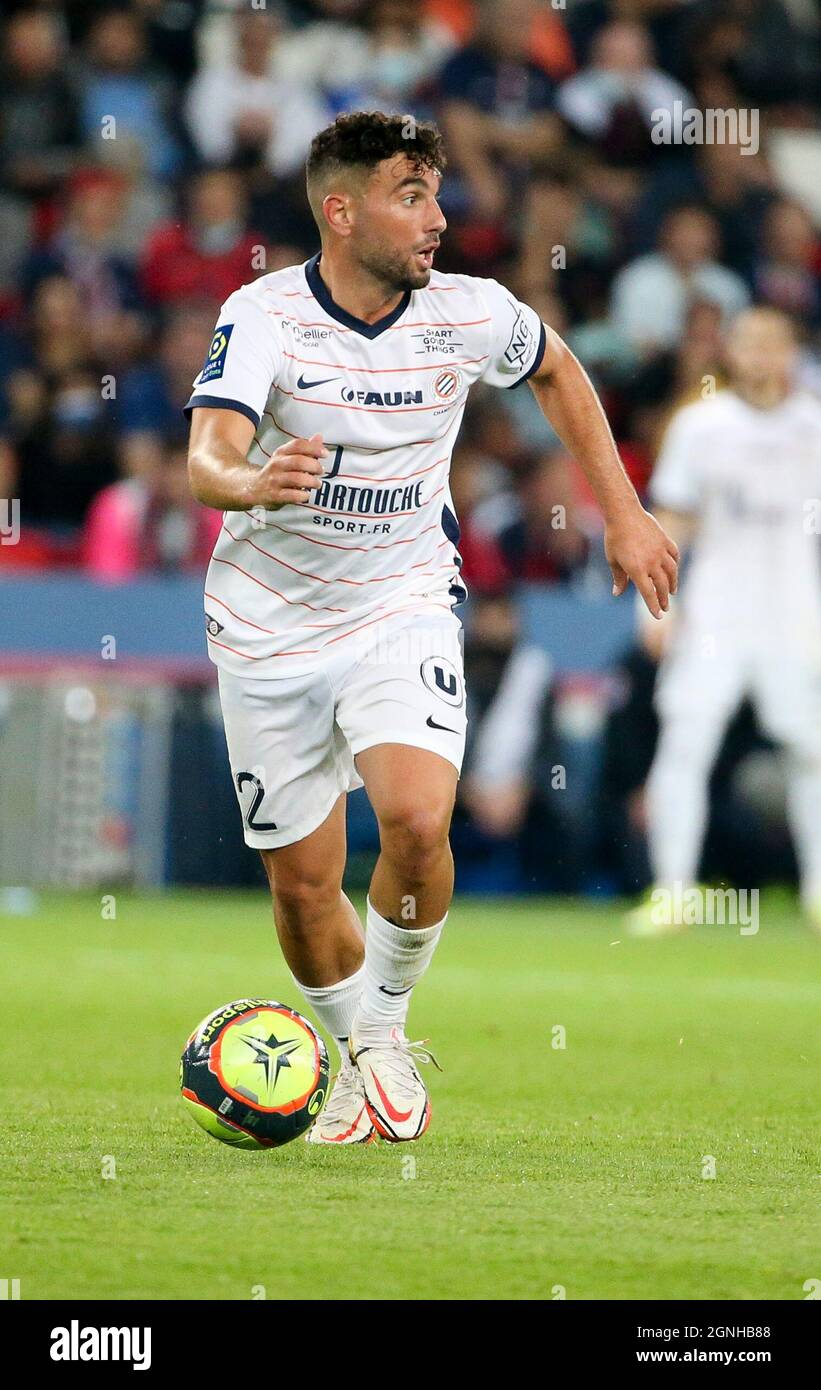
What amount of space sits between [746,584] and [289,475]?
7042mm

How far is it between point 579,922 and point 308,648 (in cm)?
596

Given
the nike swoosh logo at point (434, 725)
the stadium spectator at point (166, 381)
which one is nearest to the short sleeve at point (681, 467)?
the stadium spectator at point (166, 381)

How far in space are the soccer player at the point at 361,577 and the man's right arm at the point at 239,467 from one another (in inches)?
5.7

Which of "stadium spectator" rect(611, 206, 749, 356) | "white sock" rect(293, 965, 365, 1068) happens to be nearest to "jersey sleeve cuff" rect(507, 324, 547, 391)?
"white sock" rect(293, 965, 365, 1068)

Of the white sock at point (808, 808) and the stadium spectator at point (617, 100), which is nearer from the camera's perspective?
the white sock at point (808, 808)

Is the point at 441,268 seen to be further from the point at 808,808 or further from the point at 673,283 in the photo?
the point at 808,808

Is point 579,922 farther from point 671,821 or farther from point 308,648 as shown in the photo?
point 308,648

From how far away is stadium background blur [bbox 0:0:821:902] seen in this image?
11977 millimetres

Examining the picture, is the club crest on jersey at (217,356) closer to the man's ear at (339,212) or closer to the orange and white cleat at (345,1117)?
the man's ear at (339,212)

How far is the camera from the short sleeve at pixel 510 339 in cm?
571

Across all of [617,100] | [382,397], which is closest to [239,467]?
[382,397]
